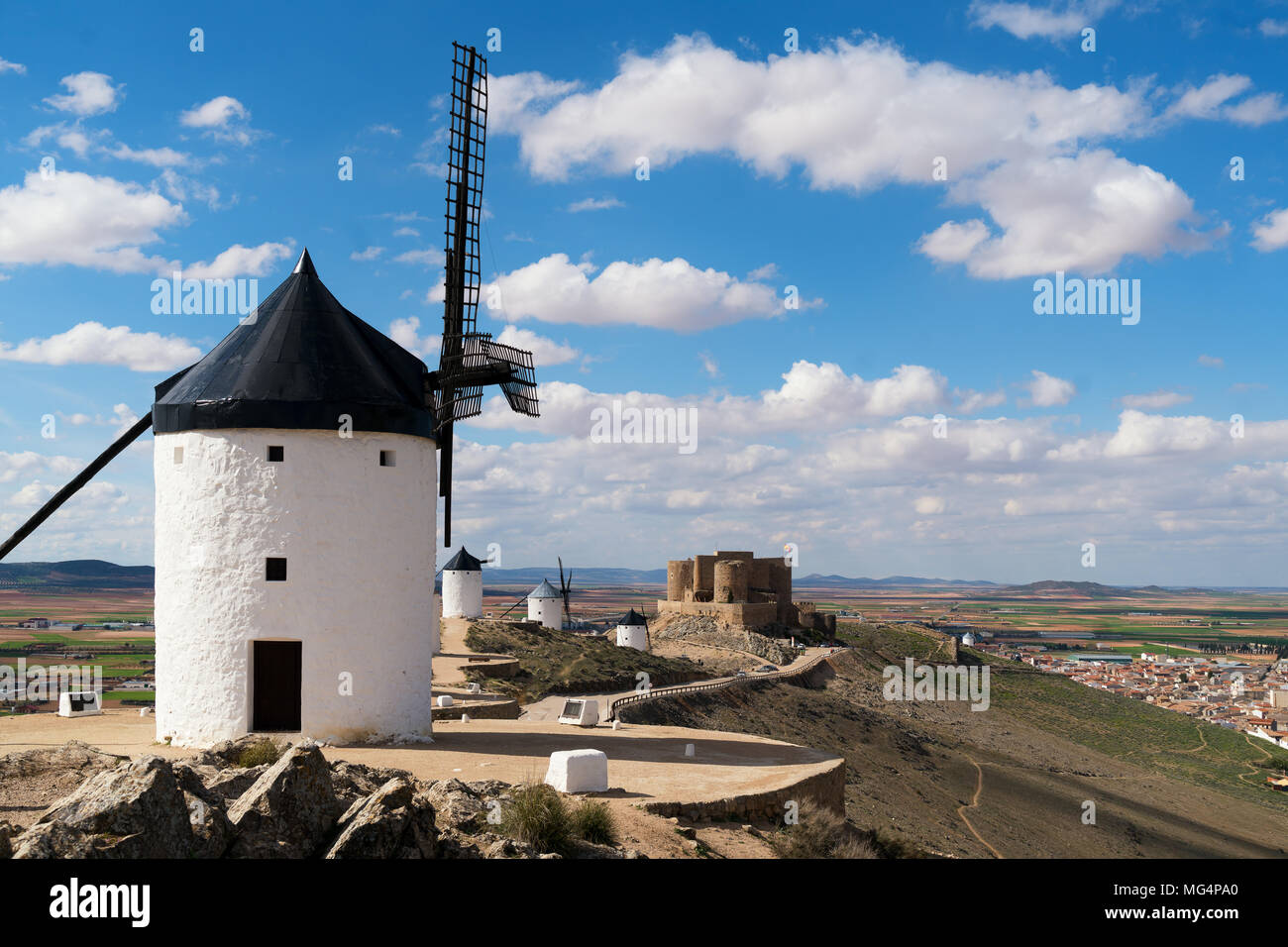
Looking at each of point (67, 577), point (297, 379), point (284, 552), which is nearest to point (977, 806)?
point (284, 552)

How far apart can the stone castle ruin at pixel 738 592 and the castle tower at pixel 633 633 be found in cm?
780

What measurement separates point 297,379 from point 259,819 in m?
8.75

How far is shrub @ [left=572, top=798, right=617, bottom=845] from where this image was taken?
9297 mm

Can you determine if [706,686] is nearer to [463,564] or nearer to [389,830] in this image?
[463,564]

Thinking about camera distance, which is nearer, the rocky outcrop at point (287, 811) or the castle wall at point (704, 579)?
the rocky outcrop at point (287, 811)

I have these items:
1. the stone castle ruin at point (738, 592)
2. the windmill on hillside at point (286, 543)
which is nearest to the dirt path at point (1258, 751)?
the stone castle ruin at point (738, 592)

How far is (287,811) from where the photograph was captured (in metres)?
7.85

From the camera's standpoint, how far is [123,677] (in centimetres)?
4453

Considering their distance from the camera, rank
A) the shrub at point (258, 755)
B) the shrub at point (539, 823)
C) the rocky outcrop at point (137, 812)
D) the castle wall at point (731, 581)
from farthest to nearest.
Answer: the castle wall at point (731, 581) → the shrub at point (258, 755) → the shrub at point (539, 823) → the rocky outcrop at point (137, 812)

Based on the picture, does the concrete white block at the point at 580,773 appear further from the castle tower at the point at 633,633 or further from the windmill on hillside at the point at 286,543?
the castle tower at the point at 633,633

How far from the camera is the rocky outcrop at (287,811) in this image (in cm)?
753
